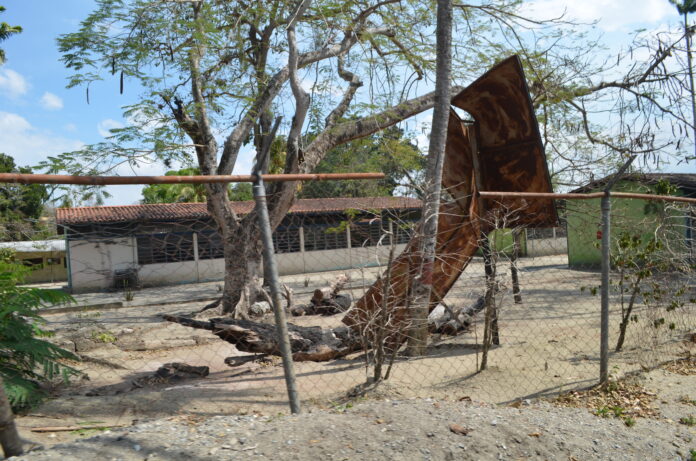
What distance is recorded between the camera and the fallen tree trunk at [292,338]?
584 centimetres

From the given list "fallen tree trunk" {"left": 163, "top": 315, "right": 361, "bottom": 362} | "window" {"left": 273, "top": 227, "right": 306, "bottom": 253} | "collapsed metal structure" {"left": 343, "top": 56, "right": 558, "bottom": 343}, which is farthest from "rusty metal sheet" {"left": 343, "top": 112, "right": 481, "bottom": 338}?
"window" {"left": 273, "top": 227, "right": 306, "bottom": 253}

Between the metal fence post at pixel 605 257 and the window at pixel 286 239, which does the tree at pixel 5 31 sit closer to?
the window at pixel 286 239

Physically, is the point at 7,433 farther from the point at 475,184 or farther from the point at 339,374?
the point at 475,184

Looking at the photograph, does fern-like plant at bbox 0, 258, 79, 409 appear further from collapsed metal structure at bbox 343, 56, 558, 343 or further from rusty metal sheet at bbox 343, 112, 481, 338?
rusty metal sheet at bbox 343, 112, 481, 338

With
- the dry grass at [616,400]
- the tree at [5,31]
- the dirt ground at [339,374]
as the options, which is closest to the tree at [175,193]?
the tree at [5,31]

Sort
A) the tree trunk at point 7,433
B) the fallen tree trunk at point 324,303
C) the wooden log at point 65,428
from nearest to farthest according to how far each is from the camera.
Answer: the tree trunk at point 7,433
the wooden log at point 65,428
the fallen tree trunk at point 324,303

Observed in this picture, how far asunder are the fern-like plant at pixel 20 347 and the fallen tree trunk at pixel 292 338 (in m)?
1.29

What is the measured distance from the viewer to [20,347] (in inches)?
163

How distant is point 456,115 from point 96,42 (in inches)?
324

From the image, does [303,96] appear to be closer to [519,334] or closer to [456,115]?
[456,115]

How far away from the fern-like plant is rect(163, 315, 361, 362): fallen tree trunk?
129 centimetres

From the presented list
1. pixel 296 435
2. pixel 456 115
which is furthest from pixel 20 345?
pixel 456 115

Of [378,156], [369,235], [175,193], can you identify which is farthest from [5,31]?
[369,235]

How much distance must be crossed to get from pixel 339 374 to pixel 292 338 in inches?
38.1
